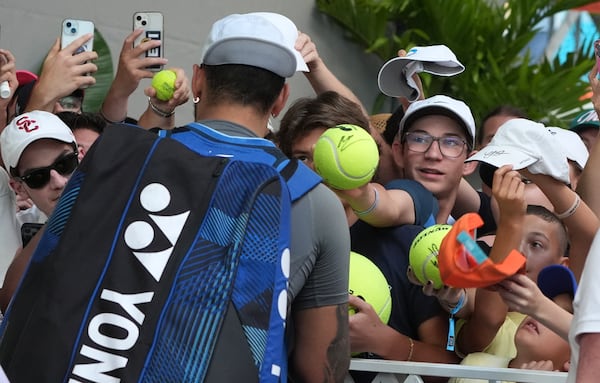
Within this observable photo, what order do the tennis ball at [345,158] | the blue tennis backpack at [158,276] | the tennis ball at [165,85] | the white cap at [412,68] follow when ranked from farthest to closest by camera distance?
the white cap at [412,68]
the tennis ball at [165,85]
the tennis ball at [345,158]
the blue tennis backpack at [158,276]

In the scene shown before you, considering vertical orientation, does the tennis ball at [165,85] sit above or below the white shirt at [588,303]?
above

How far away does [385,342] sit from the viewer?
3227 millimetres

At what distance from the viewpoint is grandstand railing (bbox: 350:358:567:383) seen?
303 cm

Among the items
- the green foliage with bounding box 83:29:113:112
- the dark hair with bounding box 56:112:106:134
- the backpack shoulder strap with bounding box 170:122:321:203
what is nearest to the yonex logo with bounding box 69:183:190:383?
the backpack shoulder strap with bounding box 170:122:321:203

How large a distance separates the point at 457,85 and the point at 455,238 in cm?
731

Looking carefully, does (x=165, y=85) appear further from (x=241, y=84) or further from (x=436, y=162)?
(x=241, y=84)

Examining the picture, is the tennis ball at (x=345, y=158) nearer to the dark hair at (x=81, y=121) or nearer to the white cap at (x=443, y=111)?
the white cap at (x=443, y=111)

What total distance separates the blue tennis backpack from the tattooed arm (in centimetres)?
17

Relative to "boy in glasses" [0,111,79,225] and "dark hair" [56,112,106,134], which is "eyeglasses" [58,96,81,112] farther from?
"boy in glasses" [0,111,79,225]

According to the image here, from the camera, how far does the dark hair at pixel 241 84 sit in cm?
242

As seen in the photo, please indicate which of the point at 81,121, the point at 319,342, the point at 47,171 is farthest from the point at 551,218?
the point at 81,121

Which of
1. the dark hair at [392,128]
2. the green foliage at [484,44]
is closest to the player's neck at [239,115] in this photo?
the dark hair at [392,128]

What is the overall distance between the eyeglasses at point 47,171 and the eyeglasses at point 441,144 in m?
1.30

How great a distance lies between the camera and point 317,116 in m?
3.78
